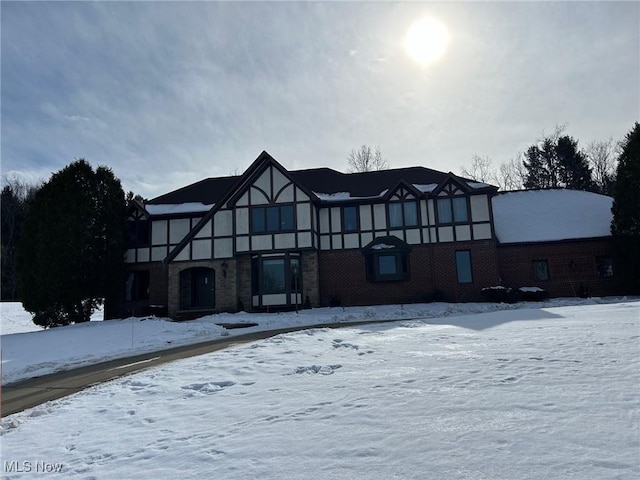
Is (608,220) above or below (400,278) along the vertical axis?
above

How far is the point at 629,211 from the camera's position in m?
21.5

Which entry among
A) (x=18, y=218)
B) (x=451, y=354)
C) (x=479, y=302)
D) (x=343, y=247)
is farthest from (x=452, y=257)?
(x=18, y=218)

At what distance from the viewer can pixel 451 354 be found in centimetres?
729

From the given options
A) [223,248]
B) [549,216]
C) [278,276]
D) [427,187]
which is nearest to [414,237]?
[427,187]

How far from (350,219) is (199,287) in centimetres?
972

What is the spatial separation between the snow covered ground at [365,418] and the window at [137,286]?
19278mm

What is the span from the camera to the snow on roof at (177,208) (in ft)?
85.3

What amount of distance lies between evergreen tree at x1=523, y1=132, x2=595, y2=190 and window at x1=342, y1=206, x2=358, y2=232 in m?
27.1

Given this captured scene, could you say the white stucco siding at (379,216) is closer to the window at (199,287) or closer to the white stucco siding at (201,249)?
the white stucco siding at (201,249)

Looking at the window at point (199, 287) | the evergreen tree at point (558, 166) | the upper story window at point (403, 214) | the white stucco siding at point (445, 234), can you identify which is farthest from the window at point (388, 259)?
the evergreen tree at point (558, 166)

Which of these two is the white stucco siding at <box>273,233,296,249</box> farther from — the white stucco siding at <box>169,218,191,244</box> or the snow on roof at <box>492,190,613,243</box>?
the snow on roof at <box>492,190,613,243</box>

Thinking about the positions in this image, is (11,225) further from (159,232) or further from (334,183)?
(334,183)

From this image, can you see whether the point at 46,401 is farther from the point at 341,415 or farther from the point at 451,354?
the point at 451,354

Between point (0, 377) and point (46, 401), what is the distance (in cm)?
406
